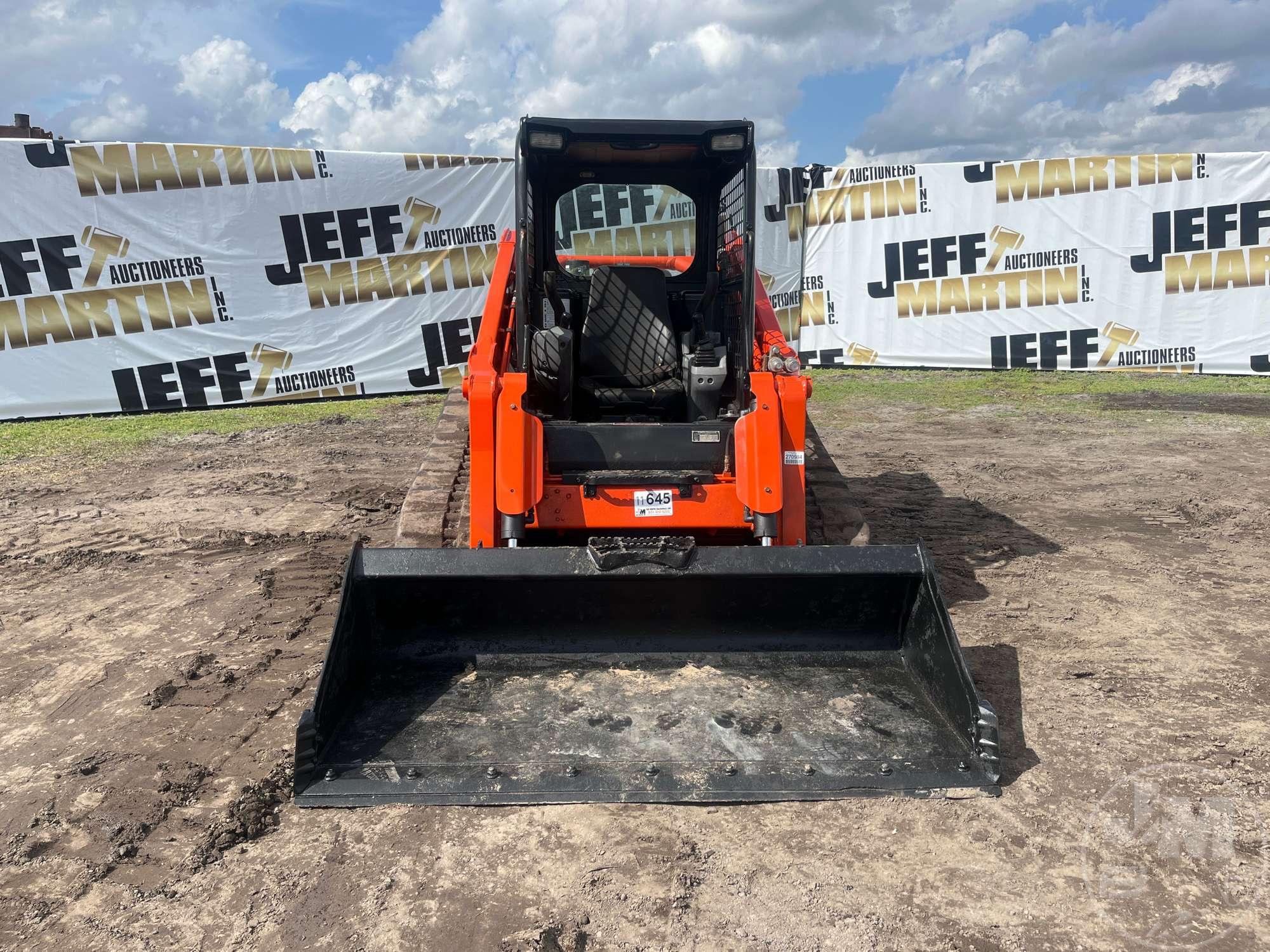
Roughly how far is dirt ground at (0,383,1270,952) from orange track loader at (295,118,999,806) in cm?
16

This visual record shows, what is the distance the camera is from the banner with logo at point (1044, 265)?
12.8 metres

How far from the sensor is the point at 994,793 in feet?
9.98

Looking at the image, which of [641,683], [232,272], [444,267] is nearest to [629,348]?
[641,683]

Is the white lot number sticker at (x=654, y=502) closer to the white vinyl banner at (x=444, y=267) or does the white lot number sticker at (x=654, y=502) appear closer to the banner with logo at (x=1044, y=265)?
the white vinyl banner at (x=444, y=267)

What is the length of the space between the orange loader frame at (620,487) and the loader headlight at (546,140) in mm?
1041

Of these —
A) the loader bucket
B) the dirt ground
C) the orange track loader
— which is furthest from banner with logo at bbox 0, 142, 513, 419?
the loader bucket

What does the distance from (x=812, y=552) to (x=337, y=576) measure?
9.62ft

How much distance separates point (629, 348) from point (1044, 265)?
34.8 feet

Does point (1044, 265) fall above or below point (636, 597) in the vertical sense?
above

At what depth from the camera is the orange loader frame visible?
4.09 meters

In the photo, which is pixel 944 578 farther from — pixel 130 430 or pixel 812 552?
pixel 130 430

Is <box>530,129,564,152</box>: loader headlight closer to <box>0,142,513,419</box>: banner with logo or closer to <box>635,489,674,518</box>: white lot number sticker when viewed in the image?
<box>635,489,674,518</box>: white lot number sticker

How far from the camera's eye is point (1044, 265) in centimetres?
1330

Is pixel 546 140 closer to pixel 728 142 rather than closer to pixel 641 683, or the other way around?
pixel 728 142
